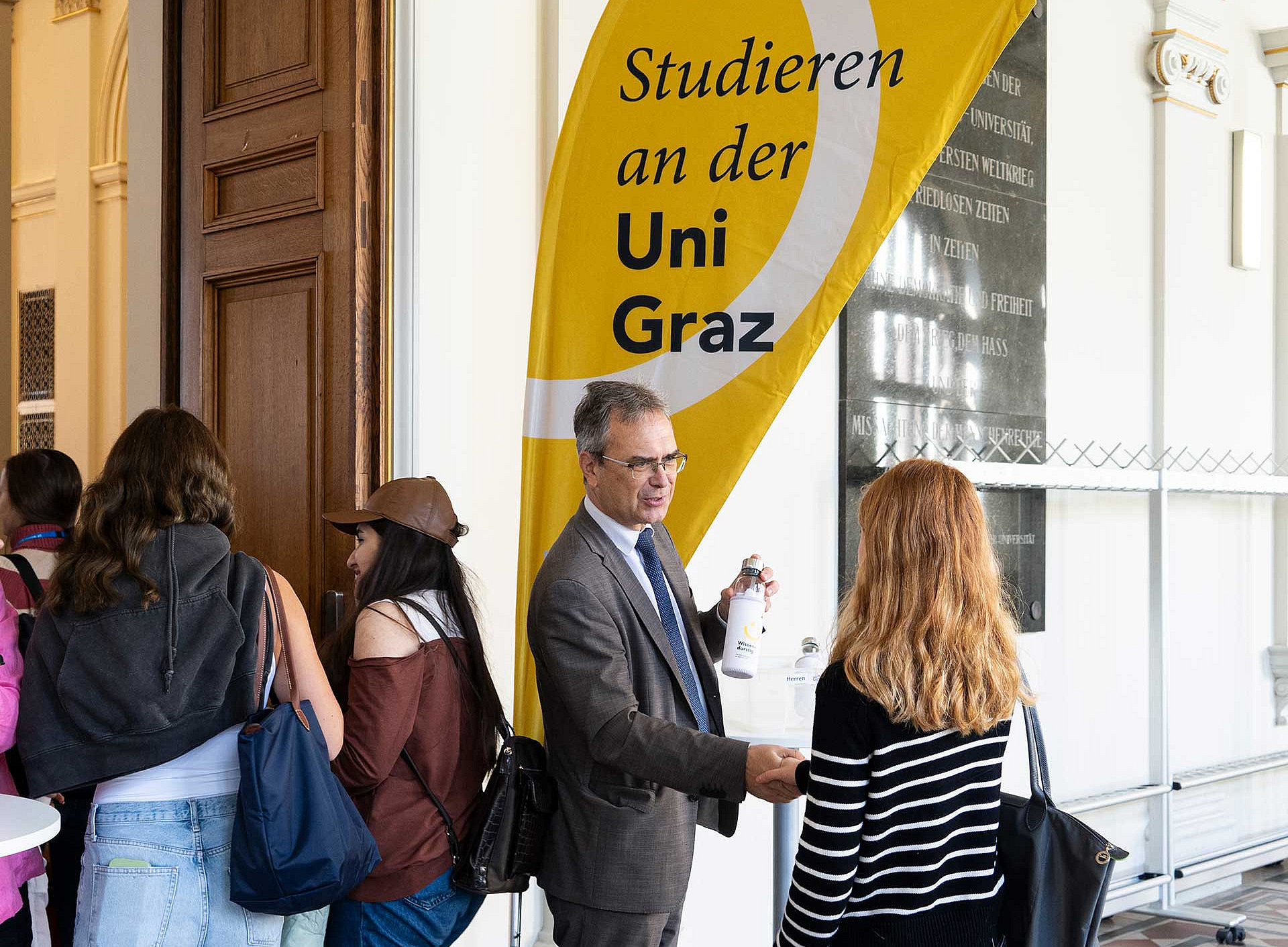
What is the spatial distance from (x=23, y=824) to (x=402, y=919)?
765mm

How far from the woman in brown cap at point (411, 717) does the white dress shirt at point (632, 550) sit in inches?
13.1

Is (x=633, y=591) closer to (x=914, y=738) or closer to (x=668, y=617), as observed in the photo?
(x=668, y=617)

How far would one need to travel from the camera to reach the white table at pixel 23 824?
5.50 ft

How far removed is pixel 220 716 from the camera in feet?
6.65

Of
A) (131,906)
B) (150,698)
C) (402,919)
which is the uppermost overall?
(150,698)

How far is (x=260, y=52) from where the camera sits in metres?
3.60

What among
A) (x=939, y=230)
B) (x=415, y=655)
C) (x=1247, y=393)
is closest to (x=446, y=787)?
(x=415, y=655)

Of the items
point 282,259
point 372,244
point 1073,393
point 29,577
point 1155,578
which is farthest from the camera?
point 1073,393

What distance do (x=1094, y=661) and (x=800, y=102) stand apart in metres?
3.79

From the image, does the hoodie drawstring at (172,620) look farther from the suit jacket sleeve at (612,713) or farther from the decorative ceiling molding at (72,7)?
the decorative ceiling molding at (72,7)

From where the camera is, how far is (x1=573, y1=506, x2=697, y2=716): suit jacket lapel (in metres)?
2.25

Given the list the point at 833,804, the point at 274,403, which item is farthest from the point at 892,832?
the point at 274,403

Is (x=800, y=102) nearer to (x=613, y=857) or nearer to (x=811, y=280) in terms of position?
(x=811, y=280)

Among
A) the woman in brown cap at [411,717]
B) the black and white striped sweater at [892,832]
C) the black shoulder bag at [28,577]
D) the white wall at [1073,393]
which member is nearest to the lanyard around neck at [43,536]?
the black shoulder bag at [28,577]
